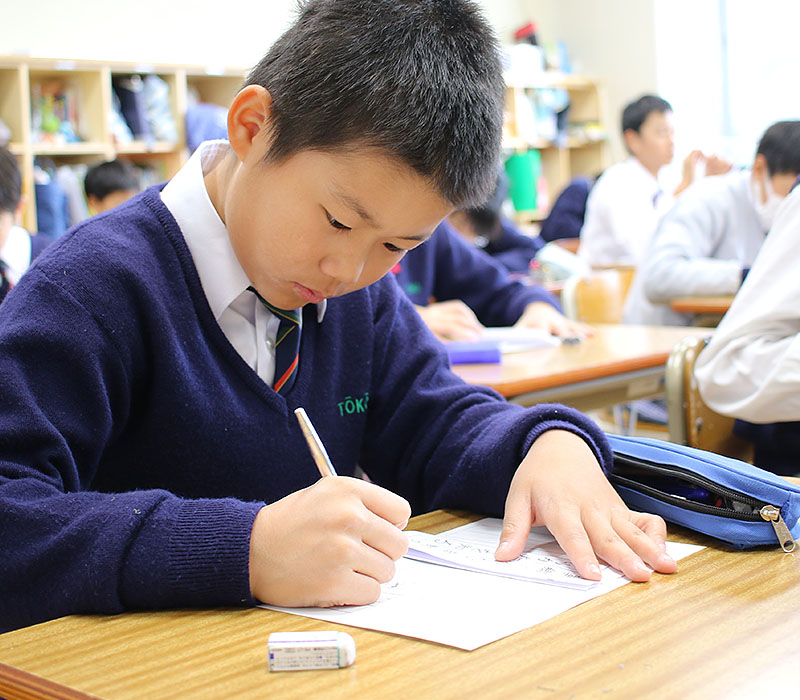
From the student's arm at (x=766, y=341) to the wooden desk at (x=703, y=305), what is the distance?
4.87ft

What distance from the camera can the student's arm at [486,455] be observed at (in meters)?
0.87

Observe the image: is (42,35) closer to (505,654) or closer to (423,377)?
(423,377)

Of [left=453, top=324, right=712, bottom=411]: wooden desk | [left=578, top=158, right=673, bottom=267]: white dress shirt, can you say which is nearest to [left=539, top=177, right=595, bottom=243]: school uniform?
[left=578, top=158, right=673, bottom=267]: white dress shirt

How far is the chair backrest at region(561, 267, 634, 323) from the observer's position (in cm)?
297

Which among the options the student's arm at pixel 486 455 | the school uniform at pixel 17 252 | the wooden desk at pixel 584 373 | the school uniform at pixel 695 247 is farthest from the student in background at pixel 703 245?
the student's arm at pixel 486 455

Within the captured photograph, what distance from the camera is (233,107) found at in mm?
971

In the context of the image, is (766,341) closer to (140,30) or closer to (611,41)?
(140,30)

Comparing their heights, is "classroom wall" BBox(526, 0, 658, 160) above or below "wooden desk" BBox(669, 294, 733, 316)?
above

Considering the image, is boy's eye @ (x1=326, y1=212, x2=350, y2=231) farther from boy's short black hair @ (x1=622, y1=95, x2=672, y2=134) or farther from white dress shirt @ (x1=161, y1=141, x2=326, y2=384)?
boy's short black hair @ (x1=622, y1=95, x2=672, y2=134)

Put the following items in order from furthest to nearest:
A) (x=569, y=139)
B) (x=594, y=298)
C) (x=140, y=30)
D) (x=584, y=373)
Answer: (x=569, y=139)
(x=140, y=30)
(x=594, y=298)
(x=584, y=373)

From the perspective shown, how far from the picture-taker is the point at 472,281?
8.98 ft

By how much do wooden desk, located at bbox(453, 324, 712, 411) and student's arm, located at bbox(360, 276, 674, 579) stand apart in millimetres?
563

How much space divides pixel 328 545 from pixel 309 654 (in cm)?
13

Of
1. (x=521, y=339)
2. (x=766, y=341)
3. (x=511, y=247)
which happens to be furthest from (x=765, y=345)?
(x=511, y=247)
